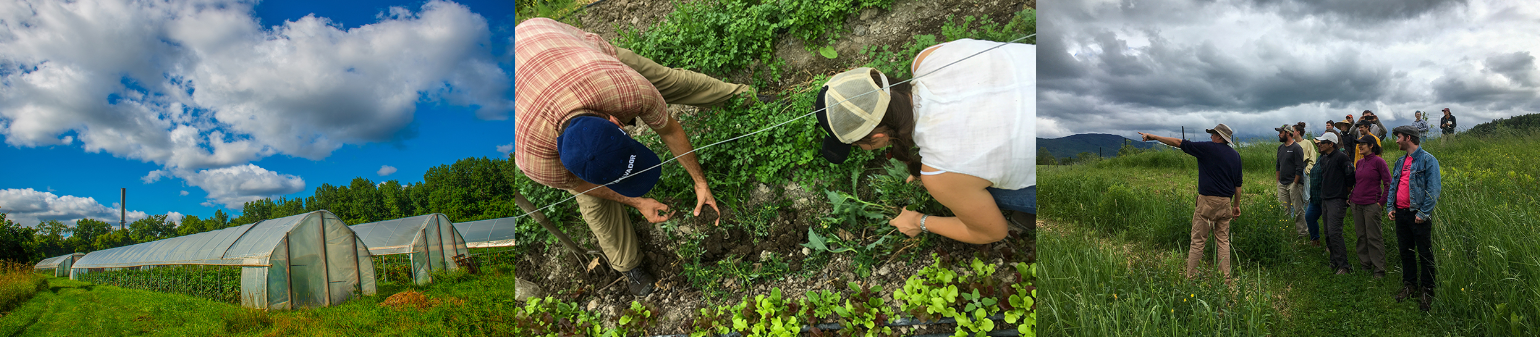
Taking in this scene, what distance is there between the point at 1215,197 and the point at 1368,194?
3.38 ft

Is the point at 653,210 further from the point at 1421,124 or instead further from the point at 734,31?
the point at 1421,124

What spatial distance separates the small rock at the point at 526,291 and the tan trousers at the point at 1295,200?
3.60 metres

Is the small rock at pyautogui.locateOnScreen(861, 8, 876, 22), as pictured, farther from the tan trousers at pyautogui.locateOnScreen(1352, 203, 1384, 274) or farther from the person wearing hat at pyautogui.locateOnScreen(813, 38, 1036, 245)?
the tan trousers at pyautogui.locateOnScreen(1352, 203, 1384, 274)

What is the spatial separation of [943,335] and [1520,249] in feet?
7.84

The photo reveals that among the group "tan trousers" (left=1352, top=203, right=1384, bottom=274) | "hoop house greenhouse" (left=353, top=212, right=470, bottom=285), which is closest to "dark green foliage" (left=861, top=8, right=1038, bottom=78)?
"tan trousers" (left=1352, top=203, right=1384, bottom=274)

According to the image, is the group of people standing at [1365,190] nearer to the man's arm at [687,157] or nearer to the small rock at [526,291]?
the man's arm at [687,157]

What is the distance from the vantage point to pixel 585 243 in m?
2.05

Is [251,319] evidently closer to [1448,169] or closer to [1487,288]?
[1487,288]

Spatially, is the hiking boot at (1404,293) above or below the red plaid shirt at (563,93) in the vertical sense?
below

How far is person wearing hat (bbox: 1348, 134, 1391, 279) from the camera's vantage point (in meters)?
2.02

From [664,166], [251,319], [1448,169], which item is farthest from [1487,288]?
[251,319]

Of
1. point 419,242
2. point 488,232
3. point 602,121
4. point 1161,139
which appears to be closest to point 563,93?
point 602,121

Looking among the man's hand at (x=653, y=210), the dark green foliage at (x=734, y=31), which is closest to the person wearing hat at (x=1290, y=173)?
the dark green foliage at (x=734, y=31)

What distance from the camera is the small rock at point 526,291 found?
7.20 ft
